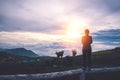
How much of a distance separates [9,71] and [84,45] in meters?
7.46

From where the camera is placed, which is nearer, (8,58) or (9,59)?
(9,59)

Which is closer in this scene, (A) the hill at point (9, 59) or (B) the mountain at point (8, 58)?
(A) the hill at point (9, 59)

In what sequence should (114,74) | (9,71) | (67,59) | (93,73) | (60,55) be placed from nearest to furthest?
(93,73)
(114,74)
(9,71)
(67,59)
(60,55)

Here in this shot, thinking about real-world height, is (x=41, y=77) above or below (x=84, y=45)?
below

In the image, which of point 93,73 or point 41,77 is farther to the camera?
point 93,73

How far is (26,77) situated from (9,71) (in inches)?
371

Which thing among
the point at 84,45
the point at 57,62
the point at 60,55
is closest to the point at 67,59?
the point at 57,62

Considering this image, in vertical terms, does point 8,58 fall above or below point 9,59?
above

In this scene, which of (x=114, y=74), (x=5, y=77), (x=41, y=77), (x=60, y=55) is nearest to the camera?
(x=5, y=77)

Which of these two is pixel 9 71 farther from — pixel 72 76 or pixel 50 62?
pixel 72 76

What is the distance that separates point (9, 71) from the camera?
19.7m

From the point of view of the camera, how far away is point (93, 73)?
47.4 ft

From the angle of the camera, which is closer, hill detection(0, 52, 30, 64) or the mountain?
hill detection(0, 52, 30, 64)

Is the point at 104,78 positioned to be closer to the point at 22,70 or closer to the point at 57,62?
the point at 22,70
